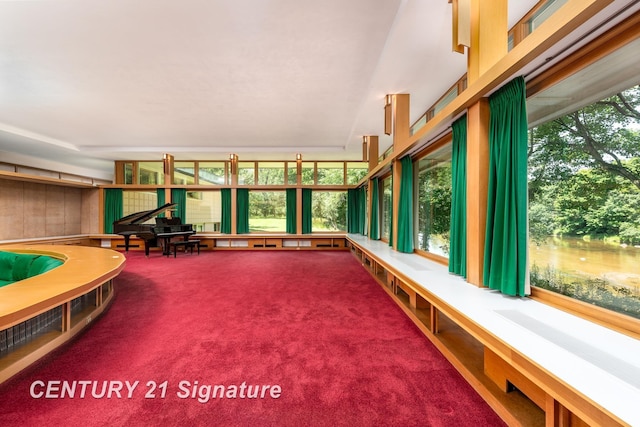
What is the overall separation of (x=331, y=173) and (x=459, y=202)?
262 inches

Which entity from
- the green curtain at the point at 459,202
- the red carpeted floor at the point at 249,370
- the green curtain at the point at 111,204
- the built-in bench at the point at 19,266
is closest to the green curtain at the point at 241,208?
the green curtain at the point at 111,204

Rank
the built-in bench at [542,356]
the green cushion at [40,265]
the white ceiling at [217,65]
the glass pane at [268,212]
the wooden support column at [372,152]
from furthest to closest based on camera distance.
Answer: the glass pane at [268,212], the wooden support column at [372,152], the green cushion at [40,265], the white ceiling at [217,65], the built-in bench at [542,356]

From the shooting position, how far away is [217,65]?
3.50 m

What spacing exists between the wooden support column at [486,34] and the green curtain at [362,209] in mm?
5694

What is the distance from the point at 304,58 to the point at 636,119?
10.2 feet

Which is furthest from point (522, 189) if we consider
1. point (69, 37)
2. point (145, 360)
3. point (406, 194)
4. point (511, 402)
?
point (69, 37)

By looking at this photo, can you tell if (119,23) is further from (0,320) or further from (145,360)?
(145,360)

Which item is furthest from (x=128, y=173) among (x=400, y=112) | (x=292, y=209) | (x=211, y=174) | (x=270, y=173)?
(x=400, y=112)

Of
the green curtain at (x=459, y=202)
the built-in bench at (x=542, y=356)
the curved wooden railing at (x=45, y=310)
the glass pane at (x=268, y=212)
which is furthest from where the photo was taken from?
the glass pane at (x=268, y=212)

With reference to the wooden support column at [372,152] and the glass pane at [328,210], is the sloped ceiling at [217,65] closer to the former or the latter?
the wooden support column at [372,152]

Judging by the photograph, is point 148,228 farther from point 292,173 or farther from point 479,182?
point 479,182

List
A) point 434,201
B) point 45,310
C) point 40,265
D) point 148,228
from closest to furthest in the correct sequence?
point 45,310, point 40,265, point 434,201, point 148,228

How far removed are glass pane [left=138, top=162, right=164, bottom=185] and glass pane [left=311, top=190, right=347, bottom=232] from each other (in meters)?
5.36

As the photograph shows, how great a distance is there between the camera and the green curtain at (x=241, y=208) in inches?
348
